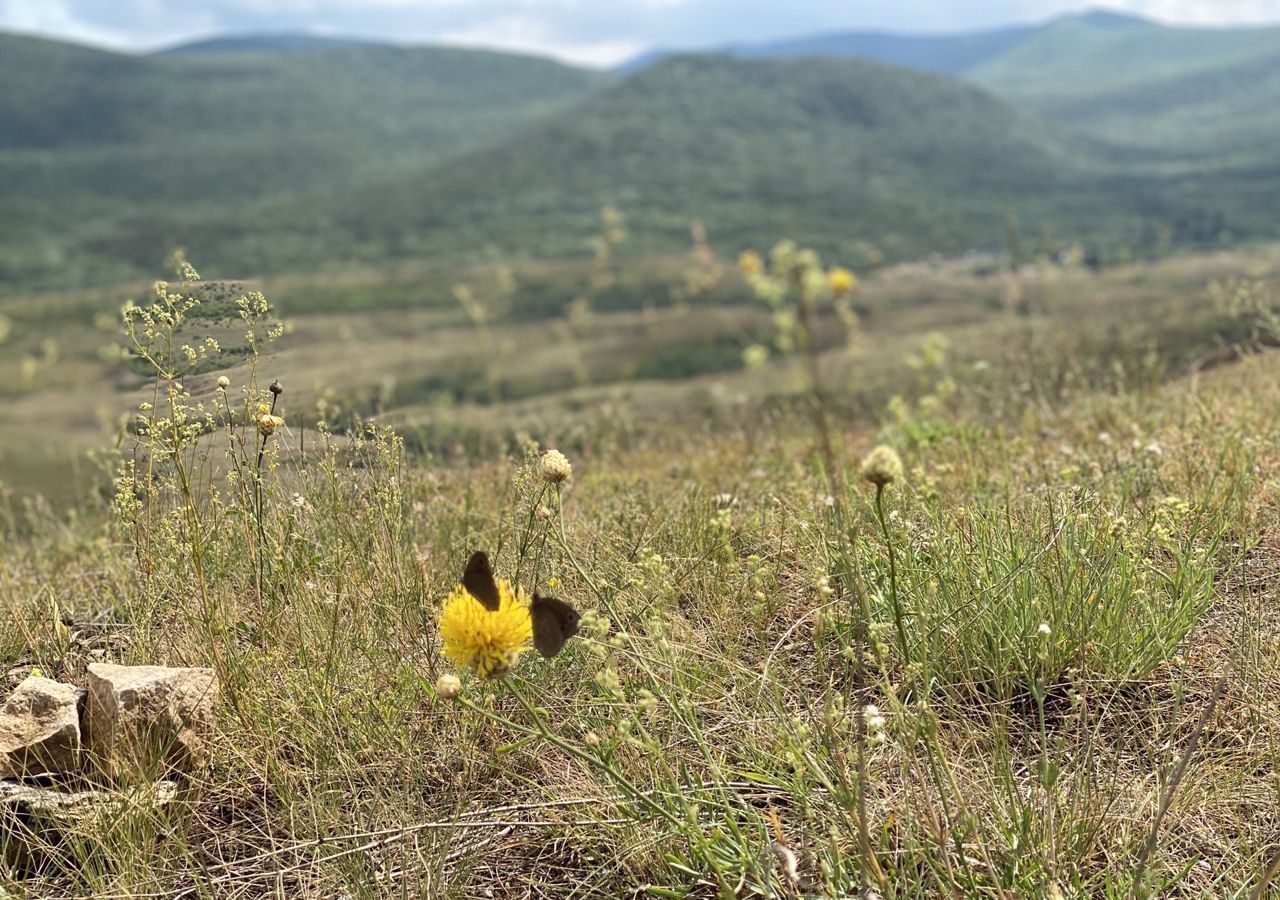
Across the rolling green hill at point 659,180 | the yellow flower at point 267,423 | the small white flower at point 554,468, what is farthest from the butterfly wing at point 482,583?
the rolling green hill at point 659,180

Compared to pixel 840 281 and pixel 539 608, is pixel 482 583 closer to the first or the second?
pixel 539 608

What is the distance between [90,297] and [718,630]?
7999 centimetres

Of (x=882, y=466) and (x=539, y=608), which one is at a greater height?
(x=882, y=466)

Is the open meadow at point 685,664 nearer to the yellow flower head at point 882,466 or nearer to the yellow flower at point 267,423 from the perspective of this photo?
the yellow flower at point 267,423

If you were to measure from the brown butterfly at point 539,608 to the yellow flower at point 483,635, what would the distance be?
0.08ft

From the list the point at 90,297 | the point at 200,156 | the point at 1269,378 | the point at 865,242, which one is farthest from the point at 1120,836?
the point at 200,156

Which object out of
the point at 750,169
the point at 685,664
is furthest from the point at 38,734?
the point at 750,169

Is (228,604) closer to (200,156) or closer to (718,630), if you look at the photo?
(718,630)

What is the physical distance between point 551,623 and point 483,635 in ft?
0.45

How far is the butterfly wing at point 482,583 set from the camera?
196 centimetres

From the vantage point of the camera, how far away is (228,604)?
2.98 metres

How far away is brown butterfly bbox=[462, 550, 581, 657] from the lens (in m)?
1.96

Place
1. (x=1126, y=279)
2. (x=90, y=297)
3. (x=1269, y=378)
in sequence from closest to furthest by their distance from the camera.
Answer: (x=1269, y=378) → (x=1126, y=279) → (x=90, y=297)

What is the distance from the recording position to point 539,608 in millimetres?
2002
